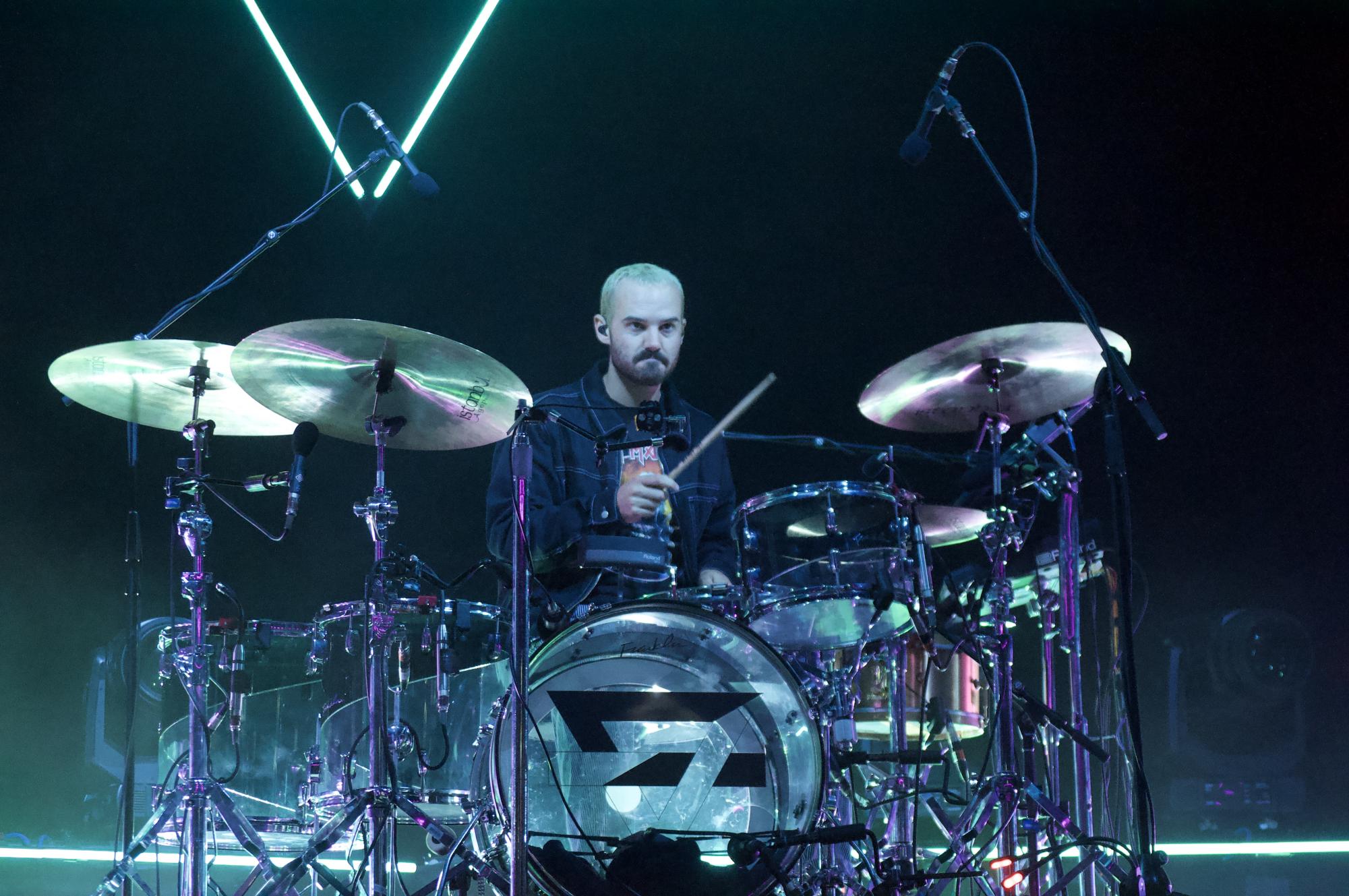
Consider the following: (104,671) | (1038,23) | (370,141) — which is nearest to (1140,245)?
(1038,23)

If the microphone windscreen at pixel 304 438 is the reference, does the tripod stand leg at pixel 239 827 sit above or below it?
below

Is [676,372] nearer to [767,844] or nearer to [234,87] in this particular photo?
[234,87]

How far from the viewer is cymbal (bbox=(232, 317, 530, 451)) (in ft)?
11.4

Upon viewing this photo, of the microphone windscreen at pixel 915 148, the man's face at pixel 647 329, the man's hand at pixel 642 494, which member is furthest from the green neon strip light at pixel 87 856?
the microphone windscreen at pixel 915 148

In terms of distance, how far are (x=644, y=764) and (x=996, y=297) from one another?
327 cm

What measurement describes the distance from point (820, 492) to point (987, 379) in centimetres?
65

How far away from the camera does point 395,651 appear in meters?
3.84

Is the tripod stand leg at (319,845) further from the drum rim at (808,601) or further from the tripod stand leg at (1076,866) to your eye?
the tripod stand leg at (1076,866)

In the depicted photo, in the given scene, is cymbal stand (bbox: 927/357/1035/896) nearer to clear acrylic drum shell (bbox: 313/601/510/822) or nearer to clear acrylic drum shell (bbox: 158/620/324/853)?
clear acrylic drum shell (bbox: 313/601/510/822)

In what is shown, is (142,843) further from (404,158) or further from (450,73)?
(450,73)

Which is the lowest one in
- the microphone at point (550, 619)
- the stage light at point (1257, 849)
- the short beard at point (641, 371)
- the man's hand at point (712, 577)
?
the stage light at point (1257, 849)

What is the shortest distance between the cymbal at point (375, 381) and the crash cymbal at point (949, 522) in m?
1.38

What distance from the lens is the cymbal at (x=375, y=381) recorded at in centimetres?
349

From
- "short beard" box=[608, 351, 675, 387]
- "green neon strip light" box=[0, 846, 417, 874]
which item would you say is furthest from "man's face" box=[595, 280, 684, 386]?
"green neon strip light" box=[0, 846, 417, 874]
